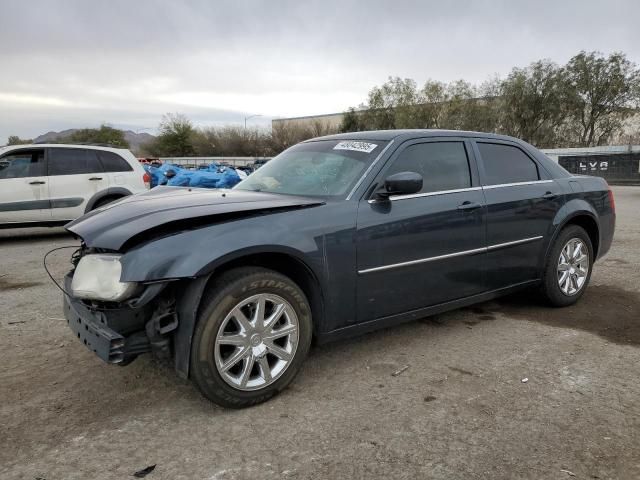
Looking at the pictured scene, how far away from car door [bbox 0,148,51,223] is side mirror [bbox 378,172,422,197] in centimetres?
772

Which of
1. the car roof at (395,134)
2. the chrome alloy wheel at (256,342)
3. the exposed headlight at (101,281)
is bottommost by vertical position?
the chrome alloy wheel at (256,342)

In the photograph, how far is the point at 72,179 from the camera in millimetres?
9281

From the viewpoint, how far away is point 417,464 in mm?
2406

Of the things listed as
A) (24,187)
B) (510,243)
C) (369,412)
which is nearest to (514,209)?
(510,243)

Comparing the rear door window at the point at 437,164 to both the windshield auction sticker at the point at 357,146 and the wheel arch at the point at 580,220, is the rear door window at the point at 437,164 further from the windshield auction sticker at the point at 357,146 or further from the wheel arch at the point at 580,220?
the wheel arch at the point at 580,220

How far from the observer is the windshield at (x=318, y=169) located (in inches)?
142

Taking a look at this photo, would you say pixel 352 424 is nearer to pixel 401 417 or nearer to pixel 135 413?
pixel 401 417

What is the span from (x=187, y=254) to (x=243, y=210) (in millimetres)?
448

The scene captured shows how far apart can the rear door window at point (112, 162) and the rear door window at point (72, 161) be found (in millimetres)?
95

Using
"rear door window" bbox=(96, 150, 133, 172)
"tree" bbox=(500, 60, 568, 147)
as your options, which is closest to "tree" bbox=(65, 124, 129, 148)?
"tree" bbox=(500, 60, 568, 147)

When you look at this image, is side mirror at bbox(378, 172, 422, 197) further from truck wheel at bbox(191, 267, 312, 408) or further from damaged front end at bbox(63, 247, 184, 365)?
damaged front end at bbox(63, 247, 184, 365)

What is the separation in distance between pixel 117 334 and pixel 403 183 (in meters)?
1.97

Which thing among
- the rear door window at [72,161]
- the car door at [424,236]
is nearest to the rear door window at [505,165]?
the car door at [424,236]

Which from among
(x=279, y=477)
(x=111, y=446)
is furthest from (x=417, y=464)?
(x=111, y=446)
